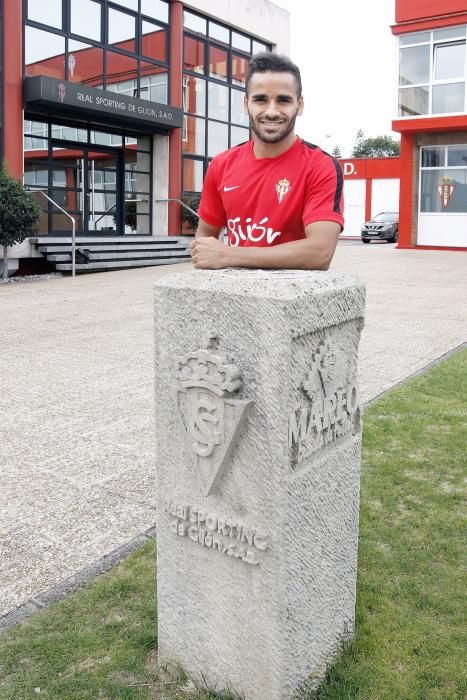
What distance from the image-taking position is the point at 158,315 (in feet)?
7.88

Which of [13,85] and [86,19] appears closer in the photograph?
[13,85]

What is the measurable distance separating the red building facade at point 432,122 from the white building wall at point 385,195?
15.5 meters

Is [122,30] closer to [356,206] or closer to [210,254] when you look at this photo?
[210,254]

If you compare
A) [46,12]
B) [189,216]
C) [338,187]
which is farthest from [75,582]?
[189,216]

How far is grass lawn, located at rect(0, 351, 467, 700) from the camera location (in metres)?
2.52

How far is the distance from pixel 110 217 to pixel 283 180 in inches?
755

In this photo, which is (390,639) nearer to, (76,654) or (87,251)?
(76,654)

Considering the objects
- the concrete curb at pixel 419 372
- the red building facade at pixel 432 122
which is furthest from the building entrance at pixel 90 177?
the concrete curb at pixel 419 372

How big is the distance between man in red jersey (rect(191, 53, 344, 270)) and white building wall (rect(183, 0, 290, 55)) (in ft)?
69.5

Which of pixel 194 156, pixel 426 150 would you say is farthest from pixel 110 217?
pixel 426 150

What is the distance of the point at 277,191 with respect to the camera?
2477 mm

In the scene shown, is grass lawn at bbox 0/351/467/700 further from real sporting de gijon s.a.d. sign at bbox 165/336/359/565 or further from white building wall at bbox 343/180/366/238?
white building wall at bbox 343/180/366/238

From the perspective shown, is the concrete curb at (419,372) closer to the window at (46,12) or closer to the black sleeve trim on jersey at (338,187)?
the black sleeve trim on jersey at (338,187)

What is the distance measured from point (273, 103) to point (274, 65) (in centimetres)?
12
